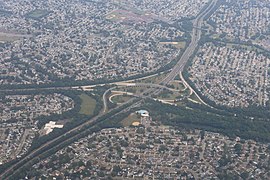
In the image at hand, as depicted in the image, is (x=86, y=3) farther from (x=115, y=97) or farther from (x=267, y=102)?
(x=267, y=102)

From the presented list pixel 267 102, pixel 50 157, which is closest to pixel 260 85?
pixel 267 102

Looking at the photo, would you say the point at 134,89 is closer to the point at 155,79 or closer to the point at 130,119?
the point at 155,79

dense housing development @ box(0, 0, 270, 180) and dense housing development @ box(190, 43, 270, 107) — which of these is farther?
dense housing development @ box(190, 43, 270, 107)

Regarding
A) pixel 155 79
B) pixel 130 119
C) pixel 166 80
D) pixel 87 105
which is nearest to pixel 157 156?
pixel 130 119

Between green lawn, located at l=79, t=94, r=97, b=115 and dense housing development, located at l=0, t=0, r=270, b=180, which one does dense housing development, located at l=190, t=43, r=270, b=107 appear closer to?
dense housing development, located at l=0, t=0, r=270, b=180

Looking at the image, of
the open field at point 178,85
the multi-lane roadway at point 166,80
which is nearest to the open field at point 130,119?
the multi-lane roadway at point 166,80

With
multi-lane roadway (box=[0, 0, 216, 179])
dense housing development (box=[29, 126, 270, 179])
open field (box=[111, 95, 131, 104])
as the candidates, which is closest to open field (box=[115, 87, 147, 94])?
multi-lane roadway (box=[0, 0, 216, 179])
